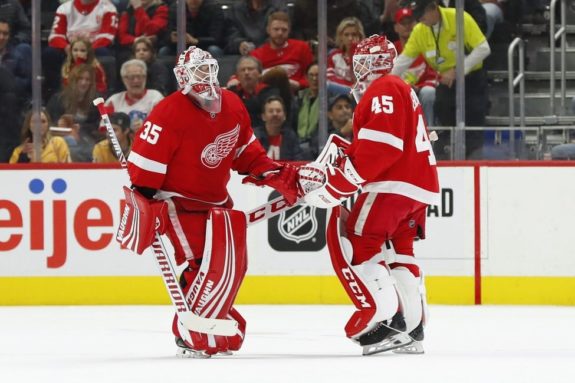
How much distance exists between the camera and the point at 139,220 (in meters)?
5.40

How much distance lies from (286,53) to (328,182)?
291cm

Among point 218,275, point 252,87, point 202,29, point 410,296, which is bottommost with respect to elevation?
point 410,296

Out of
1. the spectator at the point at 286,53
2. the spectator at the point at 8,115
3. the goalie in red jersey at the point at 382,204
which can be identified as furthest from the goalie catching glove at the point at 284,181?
the spectator at the point at 8,115

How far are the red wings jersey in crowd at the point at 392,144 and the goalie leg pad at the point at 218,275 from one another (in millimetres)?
558

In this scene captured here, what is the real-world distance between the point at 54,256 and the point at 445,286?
2295mm

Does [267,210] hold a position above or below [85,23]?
below

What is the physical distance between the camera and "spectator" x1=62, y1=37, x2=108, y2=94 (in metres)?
8.23

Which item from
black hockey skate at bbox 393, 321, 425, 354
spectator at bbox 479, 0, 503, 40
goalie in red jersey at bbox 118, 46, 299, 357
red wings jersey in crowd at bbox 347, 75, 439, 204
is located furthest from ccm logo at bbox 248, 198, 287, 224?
spectator at bbox 479, 0, 503, 40

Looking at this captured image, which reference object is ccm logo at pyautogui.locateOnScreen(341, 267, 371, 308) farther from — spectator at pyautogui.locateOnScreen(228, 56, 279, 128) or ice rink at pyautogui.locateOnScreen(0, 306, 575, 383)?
spectator at pyautogui.locateOnScreen(228, 56, 279, 128)

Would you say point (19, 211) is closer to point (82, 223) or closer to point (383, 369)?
point (82, 223)

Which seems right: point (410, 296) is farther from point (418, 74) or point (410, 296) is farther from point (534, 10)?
point (534, 10)

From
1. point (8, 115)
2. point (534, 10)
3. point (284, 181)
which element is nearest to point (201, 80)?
point (284, 181)

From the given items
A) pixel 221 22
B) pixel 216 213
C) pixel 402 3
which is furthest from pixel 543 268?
pixel 216 213

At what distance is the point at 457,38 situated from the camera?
813 centimetres
